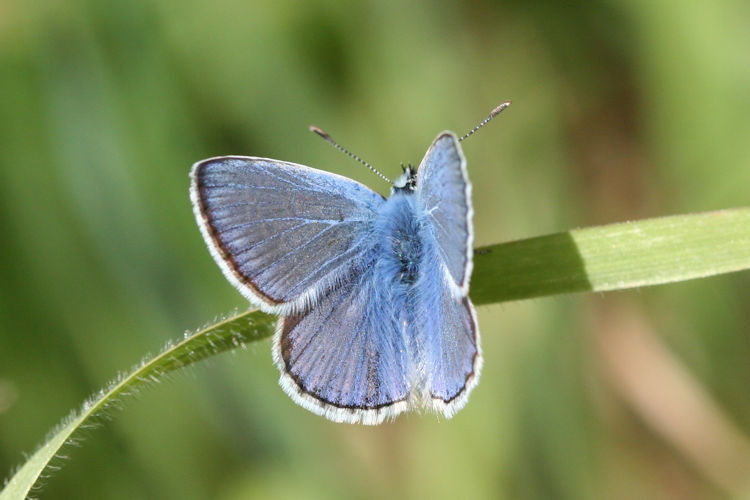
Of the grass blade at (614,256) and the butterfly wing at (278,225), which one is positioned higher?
the butterfly wing at (278,225)

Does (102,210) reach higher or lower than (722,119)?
higher

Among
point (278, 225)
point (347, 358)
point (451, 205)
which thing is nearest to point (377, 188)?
point (278, 225)

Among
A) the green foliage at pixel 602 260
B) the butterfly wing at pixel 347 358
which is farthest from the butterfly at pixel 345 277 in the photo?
the green foliage at pixel 602 260

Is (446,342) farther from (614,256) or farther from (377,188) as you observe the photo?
(377,188)

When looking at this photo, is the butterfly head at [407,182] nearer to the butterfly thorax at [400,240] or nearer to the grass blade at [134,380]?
the butterfly thorax at [400,240]

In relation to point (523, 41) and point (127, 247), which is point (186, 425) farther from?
point (523, 41)

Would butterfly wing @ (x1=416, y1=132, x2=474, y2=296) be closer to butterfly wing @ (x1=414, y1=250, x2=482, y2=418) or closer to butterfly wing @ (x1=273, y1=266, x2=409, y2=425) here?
butterfly wing @ (x1=414, y1=250, x2=482, y2=418)

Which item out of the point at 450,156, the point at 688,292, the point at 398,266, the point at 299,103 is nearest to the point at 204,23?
the point at 299,103
